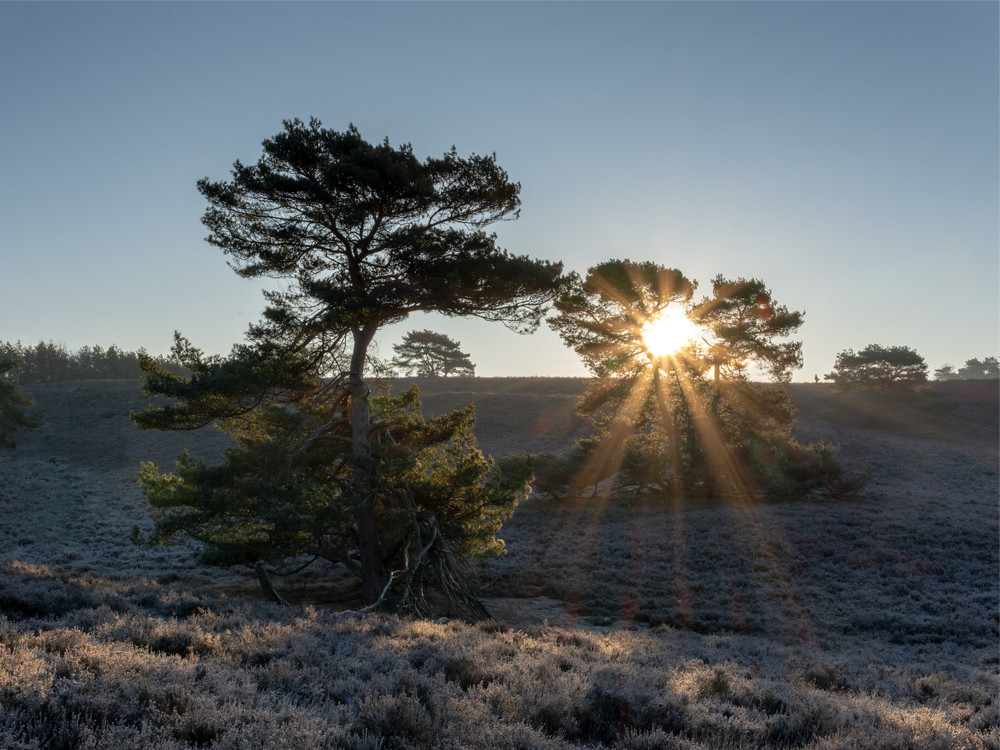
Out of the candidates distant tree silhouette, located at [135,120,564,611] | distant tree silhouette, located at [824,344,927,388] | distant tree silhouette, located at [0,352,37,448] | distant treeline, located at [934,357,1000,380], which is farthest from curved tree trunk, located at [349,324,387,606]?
distant treeline, located at [934,357,1000,380]

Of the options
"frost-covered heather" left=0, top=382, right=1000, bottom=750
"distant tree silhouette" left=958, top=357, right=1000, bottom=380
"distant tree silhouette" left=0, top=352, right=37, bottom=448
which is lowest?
"frost-covered heather" left=0, top=382, right=1000, bottom=750

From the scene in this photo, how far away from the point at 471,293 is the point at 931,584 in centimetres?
1566

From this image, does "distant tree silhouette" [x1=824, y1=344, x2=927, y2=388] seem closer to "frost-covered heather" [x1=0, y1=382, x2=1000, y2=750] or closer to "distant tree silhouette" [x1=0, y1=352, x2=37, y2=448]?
"frost-covered heather" [x1=0, y1=382, x2=1000, y2=750]

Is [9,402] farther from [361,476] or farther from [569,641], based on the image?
[569,641]

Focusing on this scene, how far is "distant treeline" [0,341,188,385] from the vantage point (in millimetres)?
66375

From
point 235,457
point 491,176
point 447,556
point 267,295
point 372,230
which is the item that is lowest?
point 447,556

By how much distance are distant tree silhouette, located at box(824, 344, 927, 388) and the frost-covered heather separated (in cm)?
3252

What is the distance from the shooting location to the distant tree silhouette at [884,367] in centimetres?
5775

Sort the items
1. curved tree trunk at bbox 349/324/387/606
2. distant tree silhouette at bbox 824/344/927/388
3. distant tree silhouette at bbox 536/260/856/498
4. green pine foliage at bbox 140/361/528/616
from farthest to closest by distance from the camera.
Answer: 1. distant tree silhouette at bbox 824/344/927/388
2. distant tree silhouette at bbox 536/260/856/498
3. curved tree trunk at bbox 349/324/387/606
4. green pine foliage at bbox 140/361/528/616

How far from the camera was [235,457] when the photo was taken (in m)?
12.8

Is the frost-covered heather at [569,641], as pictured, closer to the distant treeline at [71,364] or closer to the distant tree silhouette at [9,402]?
the distant tree silhouette at [9,402]

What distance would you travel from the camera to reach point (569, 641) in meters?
10.1

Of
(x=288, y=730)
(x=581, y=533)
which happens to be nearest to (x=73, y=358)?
(x=581, y=533)

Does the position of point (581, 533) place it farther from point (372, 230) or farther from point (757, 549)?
point (372, 230)
